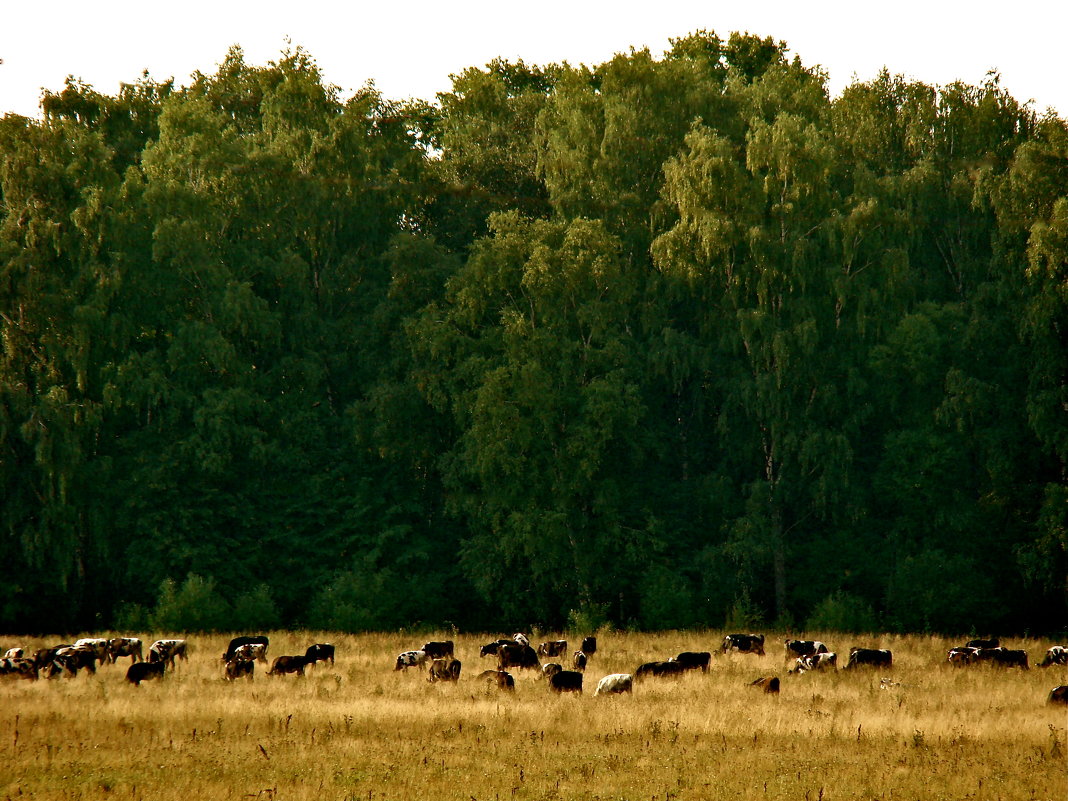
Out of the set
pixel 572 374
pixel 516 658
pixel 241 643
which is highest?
pixel 572 374

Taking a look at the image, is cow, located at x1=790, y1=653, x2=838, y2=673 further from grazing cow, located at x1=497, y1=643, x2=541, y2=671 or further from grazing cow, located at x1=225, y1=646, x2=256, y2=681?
grazing cow, located at x1=225, y1=646, x2=256, y2=681

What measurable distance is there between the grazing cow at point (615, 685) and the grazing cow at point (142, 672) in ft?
30.3

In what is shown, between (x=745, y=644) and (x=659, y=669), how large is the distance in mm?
6019

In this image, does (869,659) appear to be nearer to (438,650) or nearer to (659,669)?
(659,669)

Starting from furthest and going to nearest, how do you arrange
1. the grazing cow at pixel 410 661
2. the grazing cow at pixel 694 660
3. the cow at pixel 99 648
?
1. the cow at pixel 99 648
2. the grazing cow at pixel 410 661
3. the grazing cow at pixel 694 660

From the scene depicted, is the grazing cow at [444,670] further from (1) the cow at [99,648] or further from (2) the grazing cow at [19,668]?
(1) the cow at [99,648]

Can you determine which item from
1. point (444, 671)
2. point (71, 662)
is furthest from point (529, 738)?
point (71, 662)

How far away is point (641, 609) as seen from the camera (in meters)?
41.0

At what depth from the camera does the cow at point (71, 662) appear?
82.6 feet

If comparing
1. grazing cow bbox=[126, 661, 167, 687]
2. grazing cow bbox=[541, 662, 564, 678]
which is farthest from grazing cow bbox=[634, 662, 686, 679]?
grazing cow bbox=[126, 661, 167, 687]

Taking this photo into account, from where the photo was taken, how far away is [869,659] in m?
26.9

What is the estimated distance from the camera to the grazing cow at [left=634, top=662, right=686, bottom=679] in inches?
987

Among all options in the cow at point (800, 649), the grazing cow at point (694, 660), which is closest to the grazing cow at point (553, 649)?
the grazing cow at point (694, 660)

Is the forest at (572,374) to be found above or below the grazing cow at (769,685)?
above
